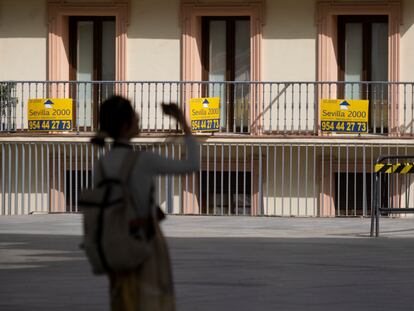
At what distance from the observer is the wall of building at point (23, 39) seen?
29516 millimetres

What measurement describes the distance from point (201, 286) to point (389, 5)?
51.3 feet

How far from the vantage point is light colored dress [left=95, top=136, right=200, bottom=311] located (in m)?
7.45

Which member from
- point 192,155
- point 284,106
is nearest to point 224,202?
point 284,106

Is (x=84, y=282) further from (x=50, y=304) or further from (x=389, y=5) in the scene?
(x=389, y=5)

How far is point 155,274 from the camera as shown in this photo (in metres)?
7.50

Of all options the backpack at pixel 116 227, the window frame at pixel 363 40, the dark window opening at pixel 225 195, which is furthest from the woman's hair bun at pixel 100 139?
the window frame at pixel 363 40

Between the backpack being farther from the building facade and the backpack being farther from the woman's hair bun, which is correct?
the building facade

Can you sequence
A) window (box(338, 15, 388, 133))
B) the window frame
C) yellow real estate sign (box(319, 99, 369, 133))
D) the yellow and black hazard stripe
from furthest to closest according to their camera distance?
the window frame → window (box(338, 15, 388, 133)) → yellow real estate sign (box(319, 99, 369, 133)) → the yellow and black hazard stripe

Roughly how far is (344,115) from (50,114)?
5691 mm

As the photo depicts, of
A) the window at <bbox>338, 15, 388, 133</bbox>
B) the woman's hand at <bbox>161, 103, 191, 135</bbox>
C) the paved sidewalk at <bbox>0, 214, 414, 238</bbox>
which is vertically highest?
the window at <bbox>338, 15, 388, 133</bbox>

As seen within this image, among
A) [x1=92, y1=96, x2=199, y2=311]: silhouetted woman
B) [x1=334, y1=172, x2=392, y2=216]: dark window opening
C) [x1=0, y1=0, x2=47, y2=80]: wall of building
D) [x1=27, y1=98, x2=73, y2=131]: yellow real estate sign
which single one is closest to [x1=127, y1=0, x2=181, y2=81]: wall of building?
[x1=27, y1=98, x2=73, y2=131]: yellow real estate sign

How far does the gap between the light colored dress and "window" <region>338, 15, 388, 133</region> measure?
21417 mm

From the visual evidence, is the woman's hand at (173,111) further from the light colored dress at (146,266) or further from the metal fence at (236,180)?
the metal fence at (236,180)

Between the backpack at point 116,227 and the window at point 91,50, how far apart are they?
22.4 meters
